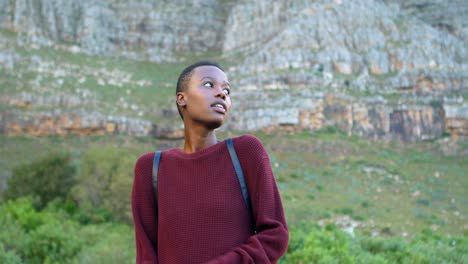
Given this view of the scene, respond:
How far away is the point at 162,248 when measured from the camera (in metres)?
2.20

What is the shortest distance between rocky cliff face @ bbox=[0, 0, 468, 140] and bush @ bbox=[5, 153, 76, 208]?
1920 cm

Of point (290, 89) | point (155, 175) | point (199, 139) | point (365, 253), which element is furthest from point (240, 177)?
point (290, 89)

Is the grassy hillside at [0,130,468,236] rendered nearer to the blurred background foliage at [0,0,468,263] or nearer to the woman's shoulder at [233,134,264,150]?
the blurred background foliage at [0,0,468,263]

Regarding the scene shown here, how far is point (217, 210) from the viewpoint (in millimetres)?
2066

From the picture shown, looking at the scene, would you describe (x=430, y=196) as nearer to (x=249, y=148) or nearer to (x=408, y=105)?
(x=408, y=105)

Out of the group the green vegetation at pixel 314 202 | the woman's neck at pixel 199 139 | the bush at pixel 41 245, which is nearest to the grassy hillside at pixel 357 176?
the green vegetation at pixel 314 202

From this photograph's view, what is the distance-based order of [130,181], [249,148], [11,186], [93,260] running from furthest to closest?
[11,186] < [130,181] < [93,260] < [249,148]

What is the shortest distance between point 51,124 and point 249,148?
40189 millimetres

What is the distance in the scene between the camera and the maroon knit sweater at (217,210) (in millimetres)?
2012

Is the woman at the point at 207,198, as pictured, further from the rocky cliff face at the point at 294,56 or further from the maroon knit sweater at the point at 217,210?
the rocky cliff face at the point at 294,56

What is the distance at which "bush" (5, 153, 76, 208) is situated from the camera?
1981 centimetres

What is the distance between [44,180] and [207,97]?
1957cm

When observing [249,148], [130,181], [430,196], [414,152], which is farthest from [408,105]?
[249,148]

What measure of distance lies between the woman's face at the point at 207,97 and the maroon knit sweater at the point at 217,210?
15 centimetres
